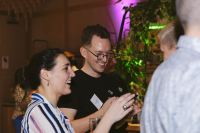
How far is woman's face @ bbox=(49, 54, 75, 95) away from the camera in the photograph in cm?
201

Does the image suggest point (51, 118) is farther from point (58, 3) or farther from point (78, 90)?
point (58, 3)

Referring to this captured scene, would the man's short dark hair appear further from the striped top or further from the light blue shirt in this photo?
the light blue shirt

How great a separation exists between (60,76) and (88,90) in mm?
361

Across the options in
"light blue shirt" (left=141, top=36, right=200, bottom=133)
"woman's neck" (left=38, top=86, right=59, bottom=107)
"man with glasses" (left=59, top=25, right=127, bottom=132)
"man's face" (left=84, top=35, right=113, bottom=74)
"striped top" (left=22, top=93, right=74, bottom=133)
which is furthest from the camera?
"man's face" (left=84, top=35, right=113, bottom=74)

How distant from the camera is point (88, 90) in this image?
235 cm

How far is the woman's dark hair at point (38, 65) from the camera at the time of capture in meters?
2.02

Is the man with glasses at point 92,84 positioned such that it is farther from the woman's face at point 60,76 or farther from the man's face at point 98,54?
the woman's face at point 60,76

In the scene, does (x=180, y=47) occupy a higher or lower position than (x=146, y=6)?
lower

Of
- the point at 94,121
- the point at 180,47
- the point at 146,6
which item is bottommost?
the point at 94,121

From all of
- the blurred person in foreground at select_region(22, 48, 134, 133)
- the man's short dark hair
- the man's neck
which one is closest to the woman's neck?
the blurred person in foreground at select_region(22, 48, 134, 133)

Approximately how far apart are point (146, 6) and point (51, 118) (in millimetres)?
898

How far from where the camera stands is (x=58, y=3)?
21.5 feet

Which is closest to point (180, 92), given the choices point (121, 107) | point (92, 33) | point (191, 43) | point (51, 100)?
point (191, 43)

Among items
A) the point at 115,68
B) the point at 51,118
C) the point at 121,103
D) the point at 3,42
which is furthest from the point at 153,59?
the point at 3,42
